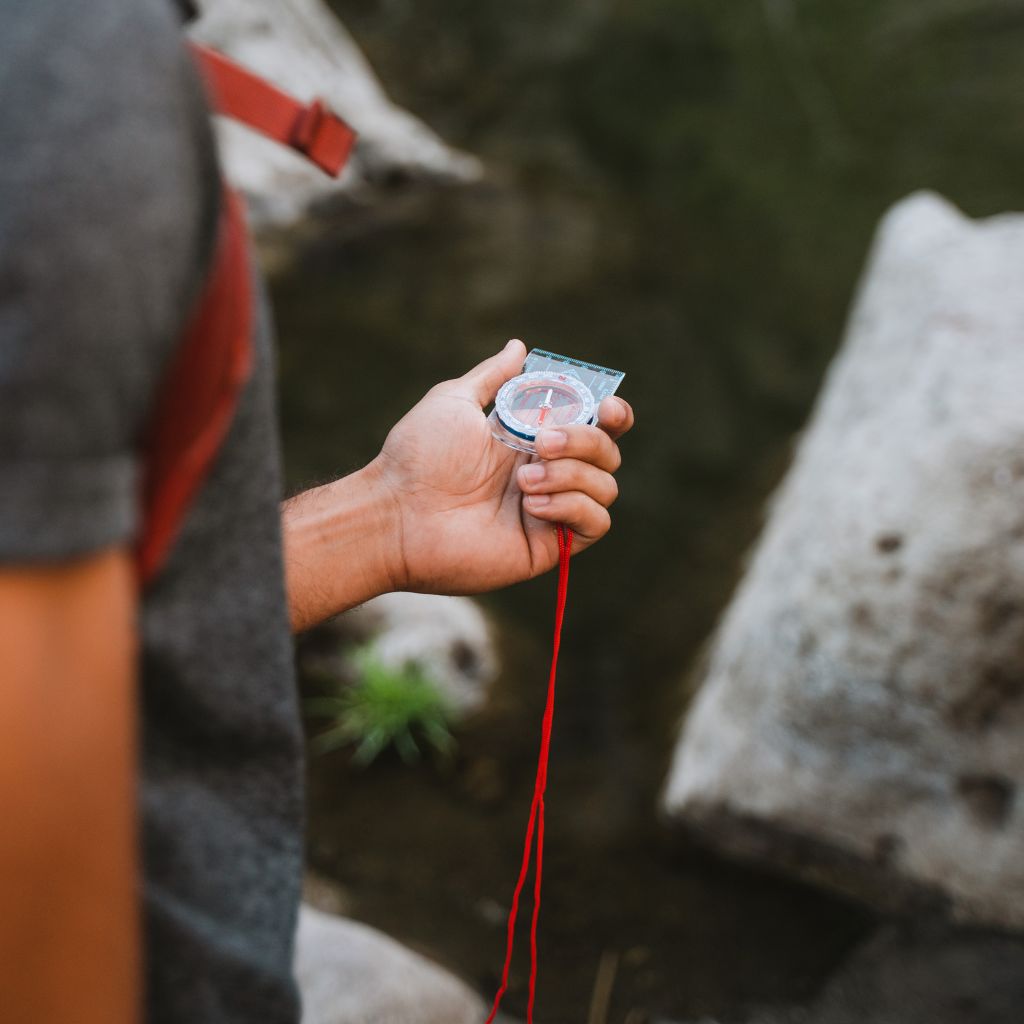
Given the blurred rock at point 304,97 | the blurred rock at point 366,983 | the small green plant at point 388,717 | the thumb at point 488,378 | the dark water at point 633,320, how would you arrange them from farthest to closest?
the blurred rock at point 304,97 → the small green plant at point 388,717 → the dark water at point 633,320 → the blurred rock at point 366,983 → the thumb at point 488,378

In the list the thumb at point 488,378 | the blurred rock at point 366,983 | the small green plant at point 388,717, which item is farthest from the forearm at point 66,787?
the small green plant at point 388,717

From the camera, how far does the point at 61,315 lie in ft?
2.28

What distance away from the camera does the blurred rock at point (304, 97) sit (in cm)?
714

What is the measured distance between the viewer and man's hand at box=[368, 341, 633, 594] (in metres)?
1.68

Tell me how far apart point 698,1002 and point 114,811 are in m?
2.59

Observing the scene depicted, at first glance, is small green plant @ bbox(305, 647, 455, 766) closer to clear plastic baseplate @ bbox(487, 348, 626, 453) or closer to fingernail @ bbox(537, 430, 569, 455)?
clear plastic baseplate @ bbox(487, 348, 626, 453)

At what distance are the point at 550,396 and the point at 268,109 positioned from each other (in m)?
0.76

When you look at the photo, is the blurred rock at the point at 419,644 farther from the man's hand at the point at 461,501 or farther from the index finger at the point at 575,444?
the index finger at the point at 575,444

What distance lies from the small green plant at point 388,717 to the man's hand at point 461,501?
2.20 m

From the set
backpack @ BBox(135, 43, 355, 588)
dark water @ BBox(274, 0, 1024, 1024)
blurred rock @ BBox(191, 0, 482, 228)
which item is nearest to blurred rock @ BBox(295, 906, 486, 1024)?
dark water @ BBox(274, 0, 1024, 1024)

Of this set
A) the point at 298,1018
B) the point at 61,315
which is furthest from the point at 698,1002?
the point at 61,315

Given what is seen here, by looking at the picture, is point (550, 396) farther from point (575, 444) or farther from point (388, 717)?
point (388, 717)

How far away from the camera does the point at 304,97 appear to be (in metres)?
7.29

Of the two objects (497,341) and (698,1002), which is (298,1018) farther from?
(497,341)
